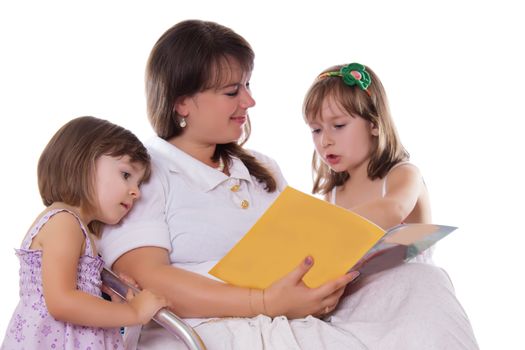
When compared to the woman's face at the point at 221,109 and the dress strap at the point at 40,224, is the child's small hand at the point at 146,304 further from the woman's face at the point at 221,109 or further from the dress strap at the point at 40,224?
the woman's face at the point at 221,109

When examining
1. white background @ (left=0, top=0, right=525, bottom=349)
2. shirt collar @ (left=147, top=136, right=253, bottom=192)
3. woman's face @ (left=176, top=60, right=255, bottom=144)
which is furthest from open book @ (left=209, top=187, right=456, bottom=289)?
white background @ (left=0, top=0, right=525, bottom=349)

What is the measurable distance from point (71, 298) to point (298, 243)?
0.43 meters

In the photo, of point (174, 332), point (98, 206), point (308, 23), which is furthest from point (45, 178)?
point (308, 23)

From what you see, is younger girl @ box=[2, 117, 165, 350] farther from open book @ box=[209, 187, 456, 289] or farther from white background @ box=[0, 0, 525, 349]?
white background @ box=[0, 0, 525, 349]

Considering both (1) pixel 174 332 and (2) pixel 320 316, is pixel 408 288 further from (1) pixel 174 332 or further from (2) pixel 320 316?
(1) pixel 174 332

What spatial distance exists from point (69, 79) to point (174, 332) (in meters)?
1.52

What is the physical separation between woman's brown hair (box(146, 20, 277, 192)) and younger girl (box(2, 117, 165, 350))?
22 centimetres

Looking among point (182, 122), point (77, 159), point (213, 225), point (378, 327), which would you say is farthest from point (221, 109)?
point (378, 327)

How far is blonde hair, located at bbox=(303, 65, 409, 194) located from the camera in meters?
2.20

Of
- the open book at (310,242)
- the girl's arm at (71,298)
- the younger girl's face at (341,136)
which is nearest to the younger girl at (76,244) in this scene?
A: the girl's arm at (71,298)

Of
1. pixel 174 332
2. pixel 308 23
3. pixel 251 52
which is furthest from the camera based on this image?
pixel 308 23

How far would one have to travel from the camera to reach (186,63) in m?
1.84

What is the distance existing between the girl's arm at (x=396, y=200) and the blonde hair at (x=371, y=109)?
0.07 meters

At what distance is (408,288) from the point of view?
5.43 feet
